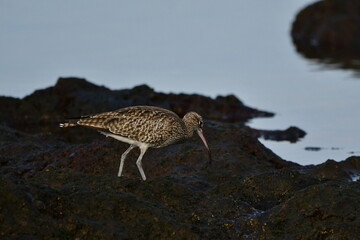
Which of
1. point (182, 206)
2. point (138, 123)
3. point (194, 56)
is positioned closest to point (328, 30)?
point (194, 56)

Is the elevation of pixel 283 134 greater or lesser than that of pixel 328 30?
lesser

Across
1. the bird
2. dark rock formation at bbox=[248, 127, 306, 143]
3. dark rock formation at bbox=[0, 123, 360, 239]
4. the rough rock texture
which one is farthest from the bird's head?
the rough rock texture

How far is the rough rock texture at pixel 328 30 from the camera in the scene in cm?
4241

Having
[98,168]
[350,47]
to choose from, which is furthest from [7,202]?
[350,47]

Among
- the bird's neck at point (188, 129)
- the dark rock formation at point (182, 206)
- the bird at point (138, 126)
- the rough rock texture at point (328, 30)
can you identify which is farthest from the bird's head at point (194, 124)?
the rough rock texture at point (328, 30)

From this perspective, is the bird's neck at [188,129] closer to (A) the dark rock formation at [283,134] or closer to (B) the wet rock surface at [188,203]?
(B) the wet rock surface at [188,203]

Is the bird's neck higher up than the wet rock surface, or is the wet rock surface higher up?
the bird's neck

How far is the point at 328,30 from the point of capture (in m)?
45.1

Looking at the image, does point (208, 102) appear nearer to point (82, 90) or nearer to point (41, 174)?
point (82, 90)

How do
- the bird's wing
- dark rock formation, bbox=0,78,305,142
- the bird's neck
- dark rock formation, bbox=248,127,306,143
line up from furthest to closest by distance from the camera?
dark rock formation, bbox=0,78,305,142, dark rock formation, bbox=248,127,306,143, the bird's neck, the bird's wing

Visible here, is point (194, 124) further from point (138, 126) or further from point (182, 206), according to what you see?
point (182, 206)

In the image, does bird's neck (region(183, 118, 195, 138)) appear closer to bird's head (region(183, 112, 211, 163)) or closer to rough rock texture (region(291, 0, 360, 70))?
bird's head (region(183, 112, 211, 163))

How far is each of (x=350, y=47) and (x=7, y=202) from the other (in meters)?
33.8

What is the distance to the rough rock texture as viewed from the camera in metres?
42.4
